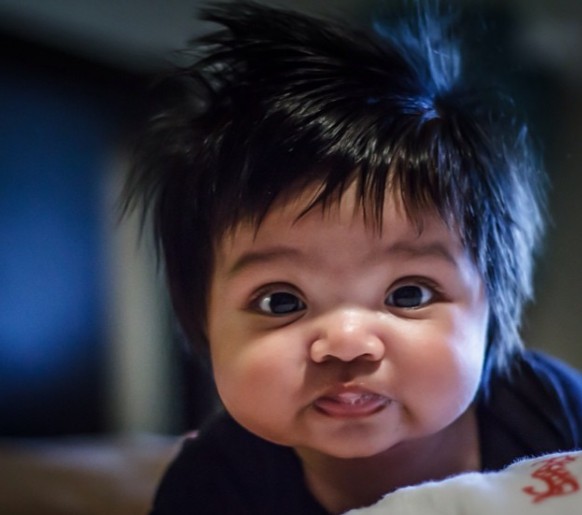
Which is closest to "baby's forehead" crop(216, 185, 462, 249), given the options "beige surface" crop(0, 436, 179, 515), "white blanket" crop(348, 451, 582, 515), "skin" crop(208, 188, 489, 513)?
"skin" crop(208, 188, 489, 513)

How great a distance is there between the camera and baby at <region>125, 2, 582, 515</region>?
1.89 ft

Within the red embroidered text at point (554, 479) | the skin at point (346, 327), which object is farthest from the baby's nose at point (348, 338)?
the red embroidered text at point (554, 479)

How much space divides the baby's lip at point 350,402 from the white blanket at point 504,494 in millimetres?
79

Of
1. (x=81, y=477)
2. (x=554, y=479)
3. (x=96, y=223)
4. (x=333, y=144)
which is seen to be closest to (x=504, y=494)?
(x=554, y=479)

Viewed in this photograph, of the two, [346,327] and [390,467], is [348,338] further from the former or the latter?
[390,467]

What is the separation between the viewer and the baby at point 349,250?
0.58m

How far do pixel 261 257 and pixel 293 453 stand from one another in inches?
8.9

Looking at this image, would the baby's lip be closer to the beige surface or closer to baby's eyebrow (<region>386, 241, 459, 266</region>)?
baby's eyebrow (<region>386, 241, 459, 266</region>)

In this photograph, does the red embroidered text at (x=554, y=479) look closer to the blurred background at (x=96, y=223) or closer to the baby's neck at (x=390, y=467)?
the baby's neck at (x=390, y=467)

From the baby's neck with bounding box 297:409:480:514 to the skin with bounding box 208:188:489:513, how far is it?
7 cm

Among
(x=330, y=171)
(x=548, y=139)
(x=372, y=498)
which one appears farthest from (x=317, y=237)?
(x=548, y=139)

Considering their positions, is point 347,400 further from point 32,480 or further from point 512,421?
point 32,480

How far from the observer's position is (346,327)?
1.84 ft

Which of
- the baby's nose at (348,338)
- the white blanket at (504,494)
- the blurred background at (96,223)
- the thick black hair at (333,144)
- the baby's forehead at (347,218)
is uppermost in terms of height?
the blurred background at (96,223)
